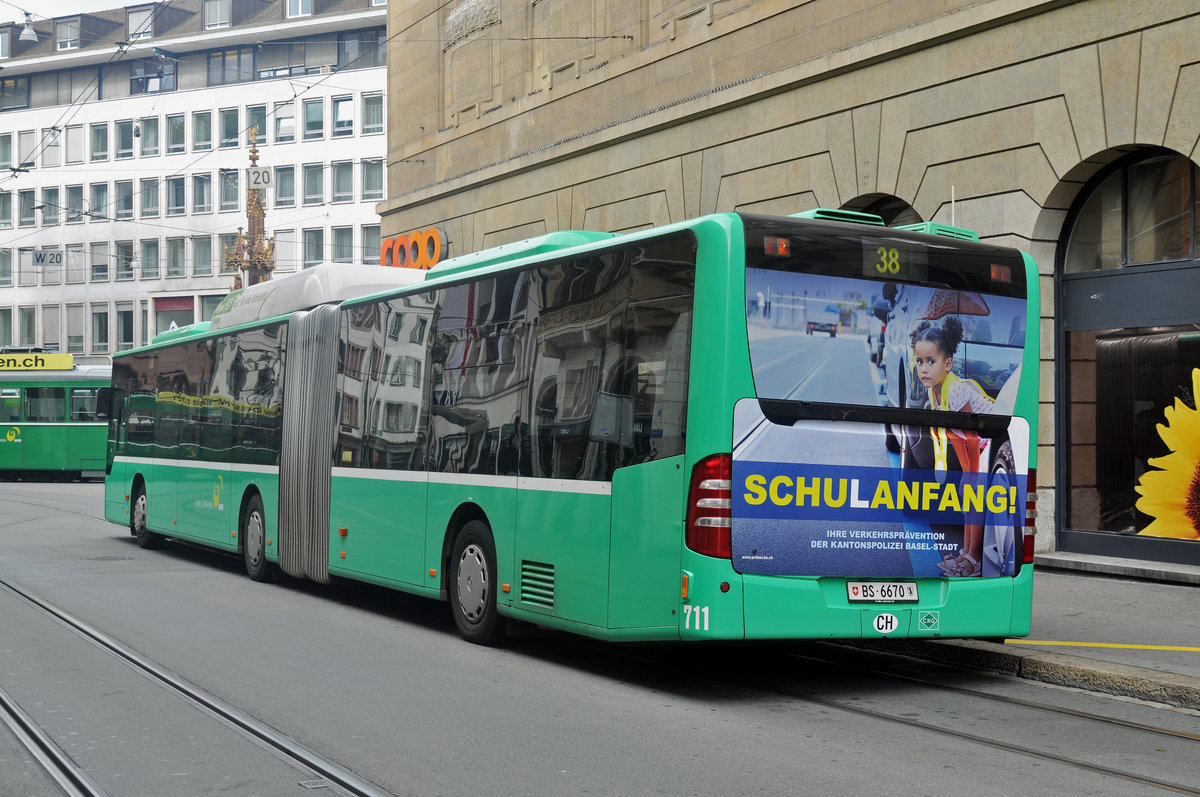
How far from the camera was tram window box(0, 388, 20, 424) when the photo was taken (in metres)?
41.2

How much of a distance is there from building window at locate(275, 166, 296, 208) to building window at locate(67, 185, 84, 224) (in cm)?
1113

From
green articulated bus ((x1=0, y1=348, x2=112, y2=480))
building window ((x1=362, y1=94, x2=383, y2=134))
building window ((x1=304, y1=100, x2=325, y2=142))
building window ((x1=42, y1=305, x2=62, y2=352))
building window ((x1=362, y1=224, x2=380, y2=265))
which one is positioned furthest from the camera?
building window ((x1=42, y1=305, x2=62, y2=352))

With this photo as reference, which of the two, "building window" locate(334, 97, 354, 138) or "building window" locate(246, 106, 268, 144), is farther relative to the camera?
"building window" locate(246, 106, 268, 144)

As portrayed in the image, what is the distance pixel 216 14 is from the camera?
7075 centimetres

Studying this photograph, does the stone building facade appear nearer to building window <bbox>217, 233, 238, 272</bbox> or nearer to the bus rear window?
the bus rear window

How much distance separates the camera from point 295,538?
46.3 ft

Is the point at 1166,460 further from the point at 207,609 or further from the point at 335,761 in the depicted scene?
the point at 335,761

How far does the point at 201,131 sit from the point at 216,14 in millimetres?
6623

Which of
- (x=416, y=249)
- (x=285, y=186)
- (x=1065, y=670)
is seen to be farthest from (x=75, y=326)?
(x=1065, y=670)

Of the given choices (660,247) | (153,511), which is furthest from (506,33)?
(660,247)

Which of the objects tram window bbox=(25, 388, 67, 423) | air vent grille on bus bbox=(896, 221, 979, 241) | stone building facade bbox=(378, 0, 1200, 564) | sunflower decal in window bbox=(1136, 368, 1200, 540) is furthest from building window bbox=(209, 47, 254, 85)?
air vent grille on bus bbox=(896, 221, 979, 241)

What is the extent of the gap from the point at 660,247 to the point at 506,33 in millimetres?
18095

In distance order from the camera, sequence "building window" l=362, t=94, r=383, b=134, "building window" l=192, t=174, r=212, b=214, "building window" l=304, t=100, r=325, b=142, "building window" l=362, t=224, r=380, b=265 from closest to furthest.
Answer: "building window" l=362, t=94, r=383, b=134, "building window" l=362, t=224, r=380, b=265, "building window" l=304, t=100, r=325, b=142, "building window" l=192, t=174, r=212, b=214

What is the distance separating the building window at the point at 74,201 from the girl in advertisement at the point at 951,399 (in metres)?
68.3
